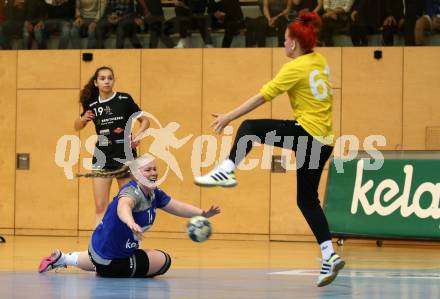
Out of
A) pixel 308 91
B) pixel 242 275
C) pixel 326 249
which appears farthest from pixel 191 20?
pixel 326 249

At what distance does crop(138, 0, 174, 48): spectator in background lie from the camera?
16406 mm

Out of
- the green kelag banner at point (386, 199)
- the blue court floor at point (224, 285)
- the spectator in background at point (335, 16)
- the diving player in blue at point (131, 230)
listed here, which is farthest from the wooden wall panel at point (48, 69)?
the diving player in blue at point (131, 230)

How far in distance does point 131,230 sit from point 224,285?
2.94ft

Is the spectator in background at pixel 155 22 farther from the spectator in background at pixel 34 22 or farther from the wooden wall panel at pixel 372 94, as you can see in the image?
the wooden wall panel at pixel 372 94

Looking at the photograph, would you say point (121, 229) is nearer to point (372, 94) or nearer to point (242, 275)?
point (242, 275)

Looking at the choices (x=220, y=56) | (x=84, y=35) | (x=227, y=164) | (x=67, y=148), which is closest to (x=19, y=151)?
(x=67, y=148)

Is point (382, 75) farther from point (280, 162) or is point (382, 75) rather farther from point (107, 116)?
point (107, 116)

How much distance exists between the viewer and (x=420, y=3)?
50.8ft

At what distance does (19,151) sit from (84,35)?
2.22 meters

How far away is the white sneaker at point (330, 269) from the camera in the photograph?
790cm

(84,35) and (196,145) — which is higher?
(84,35)

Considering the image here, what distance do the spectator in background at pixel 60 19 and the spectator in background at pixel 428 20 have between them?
565 cm

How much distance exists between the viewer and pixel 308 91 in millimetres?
8039

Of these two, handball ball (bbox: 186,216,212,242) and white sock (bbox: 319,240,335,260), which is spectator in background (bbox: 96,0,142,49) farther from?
white sock (bbox: 319,240,335,260)
